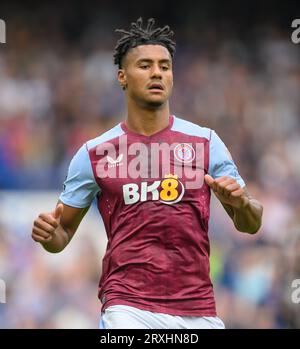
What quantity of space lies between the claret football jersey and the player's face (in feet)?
0.75

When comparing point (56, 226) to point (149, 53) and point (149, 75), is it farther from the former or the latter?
point (149, 53)

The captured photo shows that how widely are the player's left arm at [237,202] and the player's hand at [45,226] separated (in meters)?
0.99

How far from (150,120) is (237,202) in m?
0.93

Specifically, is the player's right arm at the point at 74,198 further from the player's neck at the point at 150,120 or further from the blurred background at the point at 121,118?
the blurred background at the point at 121,118

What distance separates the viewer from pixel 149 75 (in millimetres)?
5969

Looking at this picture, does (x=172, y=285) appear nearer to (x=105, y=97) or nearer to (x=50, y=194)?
(x=50, y=194)

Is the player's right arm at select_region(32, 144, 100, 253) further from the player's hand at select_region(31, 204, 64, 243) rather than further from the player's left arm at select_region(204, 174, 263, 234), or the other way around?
the player's left arm at select_region(204, 174, 263, 234)

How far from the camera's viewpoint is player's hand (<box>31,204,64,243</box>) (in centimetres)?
566

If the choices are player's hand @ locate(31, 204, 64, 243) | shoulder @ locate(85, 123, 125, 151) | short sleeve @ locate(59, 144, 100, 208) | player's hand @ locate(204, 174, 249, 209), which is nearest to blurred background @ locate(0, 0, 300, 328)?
short sleeve @ locate(59, 144, 100, 208)

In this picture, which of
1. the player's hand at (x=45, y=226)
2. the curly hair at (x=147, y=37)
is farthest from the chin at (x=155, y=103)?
the player's hand at (x=45, y=226)

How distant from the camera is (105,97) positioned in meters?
11.8

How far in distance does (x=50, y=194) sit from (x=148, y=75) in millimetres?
4770

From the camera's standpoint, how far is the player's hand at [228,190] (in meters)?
5.37

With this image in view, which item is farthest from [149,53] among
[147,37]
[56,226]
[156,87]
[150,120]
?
[56,226]
